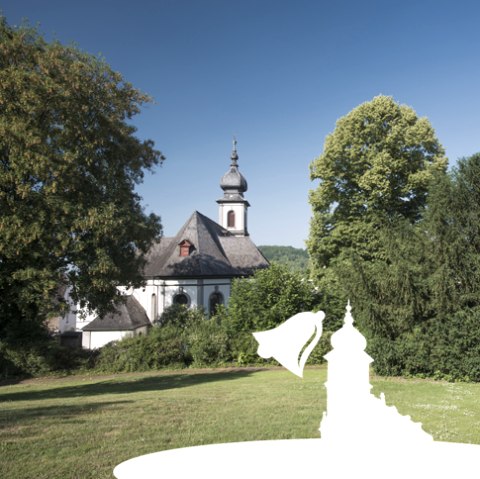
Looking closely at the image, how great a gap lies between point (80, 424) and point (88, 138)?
47.9 feet

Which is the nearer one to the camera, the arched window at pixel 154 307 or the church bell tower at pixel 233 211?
the arched window at pixel 154 307

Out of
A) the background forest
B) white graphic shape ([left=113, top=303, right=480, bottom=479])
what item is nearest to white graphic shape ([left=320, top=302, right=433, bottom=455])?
white graphic shape ([left=113, top=303, right=480, bottom=479])

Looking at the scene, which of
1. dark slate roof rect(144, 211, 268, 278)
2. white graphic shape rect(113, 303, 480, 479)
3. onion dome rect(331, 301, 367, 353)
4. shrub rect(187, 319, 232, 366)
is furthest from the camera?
dark slate roof rect(144, 211, 268, 278)

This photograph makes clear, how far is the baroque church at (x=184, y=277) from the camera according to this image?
1519 inches

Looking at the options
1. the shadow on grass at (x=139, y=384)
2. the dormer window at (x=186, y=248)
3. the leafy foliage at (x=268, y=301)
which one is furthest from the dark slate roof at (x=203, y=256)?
the shadow on grass at (x=139, y=384)

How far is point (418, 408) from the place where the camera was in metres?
11.4

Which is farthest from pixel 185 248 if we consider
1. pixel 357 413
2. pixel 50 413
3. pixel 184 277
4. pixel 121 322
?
pixel 357 413

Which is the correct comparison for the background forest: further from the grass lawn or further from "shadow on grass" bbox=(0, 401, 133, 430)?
"shadow on grass" bbox=(0, 401, 133, 430)

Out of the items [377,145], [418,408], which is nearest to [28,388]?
[418,408]

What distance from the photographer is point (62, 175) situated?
19516 millimetres

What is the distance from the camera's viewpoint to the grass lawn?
7199 millimetres

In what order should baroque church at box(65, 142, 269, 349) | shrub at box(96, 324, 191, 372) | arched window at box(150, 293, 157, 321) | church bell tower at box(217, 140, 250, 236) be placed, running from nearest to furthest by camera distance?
shrub at box(96, 324, 191, 372)
baroque church at box(65, 142, 269, 349)
arched window at box(150, 293, 157, 321)
church bell tower at box(217, 140, 250, 236)

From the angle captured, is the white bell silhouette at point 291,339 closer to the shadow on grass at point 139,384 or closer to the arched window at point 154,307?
the shadow on grass at point 139,384

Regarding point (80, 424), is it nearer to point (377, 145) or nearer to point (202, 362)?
point (202, 362)
